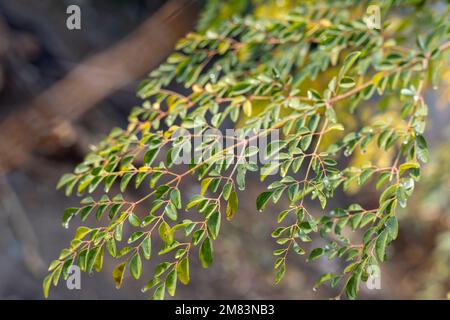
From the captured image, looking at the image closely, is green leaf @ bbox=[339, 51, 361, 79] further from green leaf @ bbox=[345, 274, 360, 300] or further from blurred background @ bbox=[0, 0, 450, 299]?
blurred background @ bbox=[0, 0, 450, 299]

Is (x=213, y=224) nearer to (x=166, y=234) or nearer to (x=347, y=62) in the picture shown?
(x=166, y=234)

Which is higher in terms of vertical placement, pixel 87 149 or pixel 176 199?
pixel 87 149

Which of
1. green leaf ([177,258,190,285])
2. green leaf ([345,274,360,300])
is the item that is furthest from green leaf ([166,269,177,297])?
green leaf ([345,274,360,300])

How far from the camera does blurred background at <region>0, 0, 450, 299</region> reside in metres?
2.16

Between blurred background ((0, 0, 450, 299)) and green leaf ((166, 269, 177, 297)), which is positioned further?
blurred background ((0, 0, 450, 299))

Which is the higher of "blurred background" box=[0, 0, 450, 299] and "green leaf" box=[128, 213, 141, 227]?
"blurred background" box=[0, 0, 450, 299]

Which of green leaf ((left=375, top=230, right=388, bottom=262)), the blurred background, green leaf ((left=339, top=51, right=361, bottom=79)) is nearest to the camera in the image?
green leaf ((left=375, top=230, right=388, bottom=262))

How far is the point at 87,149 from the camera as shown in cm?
247

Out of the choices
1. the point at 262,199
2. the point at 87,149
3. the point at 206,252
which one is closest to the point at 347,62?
the point at 262,199

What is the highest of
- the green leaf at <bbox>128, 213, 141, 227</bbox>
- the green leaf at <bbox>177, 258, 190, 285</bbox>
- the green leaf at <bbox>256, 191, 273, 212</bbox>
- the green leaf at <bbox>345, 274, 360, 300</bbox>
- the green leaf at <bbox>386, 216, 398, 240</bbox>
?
the green leaf at <bbox>256, 191, 273, 212</bbox>

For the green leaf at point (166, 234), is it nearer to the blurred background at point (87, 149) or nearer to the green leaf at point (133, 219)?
the green leaf at point (133, 219)

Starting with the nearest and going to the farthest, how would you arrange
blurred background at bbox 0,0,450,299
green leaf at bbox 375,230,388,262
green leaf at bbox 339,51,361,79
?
1. green leaf at bbox 375,230,388,262
2. green leaf at bbox 339,51,361,79
3. blurred background at bbox 0,0,450,299
